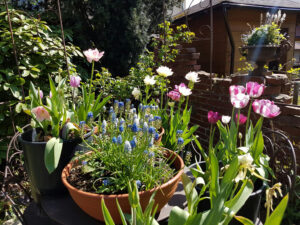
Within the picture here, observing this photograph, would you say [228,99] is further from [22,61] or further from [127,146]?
[22,61]

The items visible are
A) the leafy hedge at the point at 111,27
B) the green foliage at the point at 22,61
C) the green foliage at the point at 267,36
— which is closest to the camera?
the green foliage at the point at 22,61

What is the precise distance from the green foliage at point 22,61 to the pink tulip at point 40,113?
3.33ft

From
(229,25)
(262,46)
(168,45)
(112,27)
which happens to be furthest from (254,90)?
(229,25)

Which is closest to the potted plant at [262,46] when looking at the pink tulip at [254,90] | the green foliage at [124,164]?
the pink tulip at [254,90]

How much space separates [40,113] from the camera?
1002 millimetres

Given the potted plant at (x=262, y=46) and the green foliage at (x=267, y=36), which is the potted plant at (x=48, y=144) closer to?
the potted plant at (x=262, y=46)

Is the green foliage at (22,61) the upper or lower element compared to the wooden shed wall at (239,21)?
lower

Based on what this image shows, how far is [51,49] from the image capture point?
218 cm

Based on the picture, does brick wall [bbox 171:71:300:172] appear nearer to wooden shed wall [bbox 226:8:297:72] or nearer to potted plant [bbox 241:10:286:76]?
potted plant [bbox 241:10:286:76]

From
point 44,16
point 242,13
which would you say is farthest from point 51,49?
point 242,13

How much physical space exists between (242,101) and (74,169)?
74 cm

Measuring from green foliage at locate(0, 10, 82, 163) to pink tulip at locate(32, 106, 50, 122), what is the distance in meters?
1.01

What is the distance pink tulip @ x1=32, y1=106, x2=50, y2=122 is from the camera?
39.1 inches

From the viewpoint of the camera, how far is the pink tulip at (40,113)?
39.1 inches
